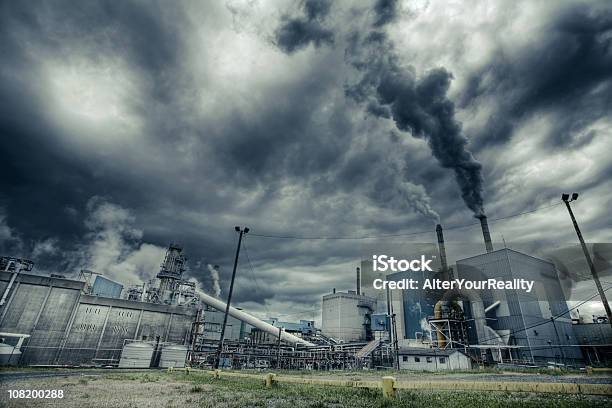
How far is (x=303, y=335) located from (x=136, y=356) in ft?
113

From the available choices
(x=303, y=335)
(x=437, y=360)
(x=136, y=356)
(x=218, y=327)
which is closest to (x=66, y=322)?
(x=136, y=356)

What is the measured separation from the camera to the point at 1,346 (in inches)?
1210

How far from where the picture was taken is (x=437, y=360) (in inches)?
1506

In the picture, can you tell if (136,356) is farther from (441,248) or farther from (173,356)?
(441,248)

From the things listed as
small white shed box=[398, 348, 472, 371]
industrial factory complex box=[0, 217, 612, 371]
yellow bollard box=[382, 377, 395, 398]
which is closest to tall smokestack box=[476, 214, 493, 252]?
industrial factory complex box=[0, 217, 612, 371]

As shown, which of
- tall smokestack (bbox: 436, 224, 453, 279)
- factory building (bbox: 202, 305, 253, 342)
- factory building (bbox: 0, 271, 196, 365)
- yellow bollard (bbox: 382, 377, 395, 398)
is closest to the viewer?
yellow bollard (bbox: 382, 377, 395, 398)

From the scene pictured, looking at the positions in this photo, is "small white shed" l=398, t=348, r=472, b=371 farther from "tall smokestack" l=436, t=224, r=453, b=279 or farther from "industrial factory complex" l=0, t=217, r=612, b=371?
"tall smokestack" l=436, t=224, r=453, b=279

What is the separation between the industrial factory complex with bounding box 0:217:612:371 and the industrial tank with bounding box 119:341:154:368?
0.13 metres

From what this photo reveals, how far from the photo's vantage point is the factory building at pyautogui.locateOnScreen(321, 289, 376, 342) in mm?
67438

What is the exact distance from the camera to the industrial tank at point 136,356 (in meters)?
37.4

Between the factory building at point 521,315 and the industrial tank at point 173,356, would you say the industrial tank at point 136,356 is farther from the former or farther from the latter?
the factory building at point 521,315

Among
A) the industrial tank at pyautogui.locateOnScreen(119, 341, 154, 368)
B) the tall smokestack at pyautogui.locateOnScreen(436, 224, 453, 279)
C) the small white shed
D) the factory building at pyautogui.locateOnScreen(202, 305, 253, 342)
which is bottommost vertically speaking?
the industrial tank at pyautogui.locateOnScreen(119, 341, 154, 368)

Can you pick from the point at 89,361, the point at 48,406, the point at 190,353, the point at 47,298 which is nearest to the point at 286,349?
the point at 190,353

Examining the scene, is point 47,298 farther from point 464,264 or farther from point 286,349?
point 464,264
